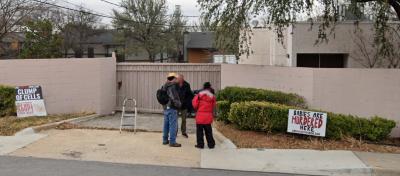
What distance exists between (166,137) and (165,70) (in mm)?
5051

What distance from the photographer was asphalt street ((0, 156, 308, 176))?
20.5 feet

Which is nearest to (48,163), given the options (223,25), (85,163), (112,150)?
(85,163)

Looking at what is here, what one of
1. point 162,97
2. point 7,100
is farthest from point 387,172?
point 7,100

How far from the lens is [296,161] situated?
735 cm

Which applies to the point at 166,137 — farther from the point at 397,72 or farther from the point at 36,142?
the point at 397,72

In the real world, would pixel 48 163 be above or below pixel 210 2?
below

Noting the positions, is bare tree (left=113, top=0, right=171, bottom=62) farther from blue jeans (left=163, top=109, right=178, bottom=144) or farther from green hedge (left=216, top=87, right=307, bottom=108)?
blue jeans (left=163, top=109, right=178, bottom=144)

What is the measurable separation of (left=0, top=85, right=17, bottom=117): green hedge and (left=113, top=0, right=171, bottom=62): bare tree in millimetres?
23698

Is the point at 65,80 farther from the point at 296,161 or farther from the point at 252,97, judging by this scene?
the point at 296,161

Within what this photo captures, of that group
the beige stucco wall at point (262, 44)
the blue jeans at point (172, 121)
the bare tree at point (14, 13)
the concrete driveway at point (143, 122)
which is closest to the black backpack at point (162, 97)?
the blue jeans at point (172, 121)

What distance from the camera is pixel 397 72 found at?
31.3 feet

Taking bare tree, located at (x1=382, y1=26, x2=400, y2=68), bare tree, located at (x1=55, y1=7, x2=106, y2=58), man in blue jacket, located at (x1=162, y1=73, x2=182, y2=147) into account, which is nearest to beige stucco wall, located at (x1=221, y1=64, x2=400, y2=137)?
bare tree, located at (x1=382, y1=26, x2=400, y2=68)

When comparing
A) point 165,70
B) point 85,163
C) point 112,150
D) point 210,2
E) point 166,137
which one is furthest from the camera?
point 165,70

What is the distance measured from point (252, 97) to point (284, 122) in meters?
1.41
